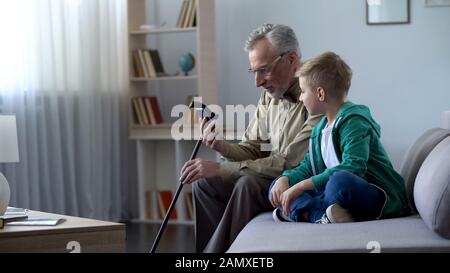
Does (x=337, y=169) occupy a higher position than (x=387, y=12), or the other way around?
(x=387, y=12)

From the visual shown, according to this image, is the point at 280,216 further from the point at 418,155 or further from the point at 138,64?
the point at 138,64

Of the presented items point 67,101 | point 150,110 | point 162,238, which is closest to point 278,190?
point 162,238

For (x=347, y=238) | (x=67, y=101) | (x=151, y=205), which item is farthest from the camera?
(x=151, y=205)

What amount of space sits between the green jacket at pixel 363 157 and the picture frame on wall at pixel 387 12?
2.93m

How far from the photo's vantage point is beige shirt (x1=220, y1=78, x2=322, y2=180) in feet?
9.44

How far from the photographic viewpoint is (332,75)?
249 centimetres

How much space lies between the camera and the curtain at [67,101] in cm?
468

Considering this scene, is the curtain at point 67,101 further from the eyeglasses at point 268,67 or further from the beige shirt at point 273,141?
the eyeglasses at point 268,67

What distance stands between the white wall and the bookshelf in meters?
0.38

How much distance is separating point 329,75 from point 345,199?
0.43 m

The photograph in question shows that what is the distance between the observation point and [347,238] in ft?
6.58

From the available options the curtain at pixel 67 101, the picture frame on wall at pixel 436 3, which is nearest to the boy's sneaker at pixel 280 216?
the curtain at pixel 67 101
